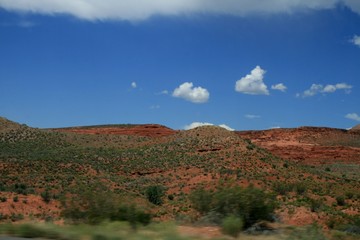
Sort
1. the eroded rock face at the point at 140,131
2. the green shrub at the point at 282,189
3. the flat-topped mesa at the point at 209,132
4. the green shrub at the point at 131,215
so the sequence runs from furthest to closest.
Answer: the eroded rock face at the point at 140,131
the flat-topped mesa at the point at 209,132
the green shrub at the point at 282,189
the green shrub at the point at 131,215

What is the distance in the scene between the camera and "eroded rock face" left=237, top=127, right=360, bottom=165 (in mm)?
89000

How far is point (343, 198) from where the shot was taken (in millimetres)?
39531

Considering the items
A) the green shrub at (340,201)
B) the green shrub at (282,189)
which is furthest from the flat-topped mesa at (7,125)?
the green shrub at (340,201)

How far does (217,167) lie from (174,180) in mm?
6203

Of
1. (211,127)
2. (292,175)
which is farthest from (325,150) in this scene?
(292,175)

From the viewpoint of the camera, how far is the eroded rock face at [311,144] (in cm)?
8900

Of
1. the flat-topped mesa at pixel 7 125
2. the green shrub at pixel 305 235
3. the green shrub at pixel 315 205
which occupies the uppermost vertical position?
the flat-topped mesa at pixel 7 125

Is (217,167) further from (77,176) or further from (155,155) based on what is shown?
(77,176)

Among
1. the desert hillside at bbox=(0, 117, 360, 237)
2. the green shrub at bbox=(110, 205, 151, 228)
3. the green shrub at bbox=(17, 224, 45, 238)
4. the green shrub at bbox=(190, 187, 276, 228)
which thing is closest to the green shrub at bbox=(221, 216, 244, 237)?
the green shrub at bbox=(190, 187, 276, 228)

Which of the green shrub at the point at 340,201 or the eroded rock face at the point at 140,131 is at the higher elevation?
the eroded rock face at the point at 140,131

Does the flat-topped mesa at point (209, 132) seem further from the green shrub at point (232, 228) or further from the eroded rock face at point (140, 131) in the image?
the green shrub at point (232, 228)

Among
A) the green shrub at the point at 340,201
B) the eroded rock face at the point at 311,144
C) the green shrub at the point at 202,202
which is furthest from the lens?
the eroded rock face at the point at 311,144

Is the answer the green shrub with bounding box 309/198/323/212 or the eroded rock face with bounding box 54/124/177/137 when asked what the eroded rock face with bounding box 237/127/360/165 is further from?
the green shrub with bounding box 309/198/323/212

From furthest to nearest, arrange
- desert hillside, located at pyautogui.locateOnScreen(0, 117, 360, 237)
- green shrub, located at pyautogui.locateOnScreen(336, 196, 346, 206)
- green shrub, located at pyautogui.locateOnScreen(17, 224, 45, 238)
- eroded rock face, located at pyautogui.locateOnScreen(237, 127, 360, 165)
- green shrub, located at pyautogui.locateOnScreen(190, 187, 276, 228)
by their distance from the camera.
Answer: eroded rock face, located at pyautogui.locateOnScreen(237, 127, 360, 165), green shrub, located at pyautogui.locateOnScreen(336, 196, 346, 206), desert hillside, located at pyautogui.locateOnScreen(0, 117, 360, 237), green shrub, located at pyautogui.locateOnScreen(190, 187, 276, 228), green shrub, located at pyautogui.locateOnScreen(17, 224, 45, 238)
